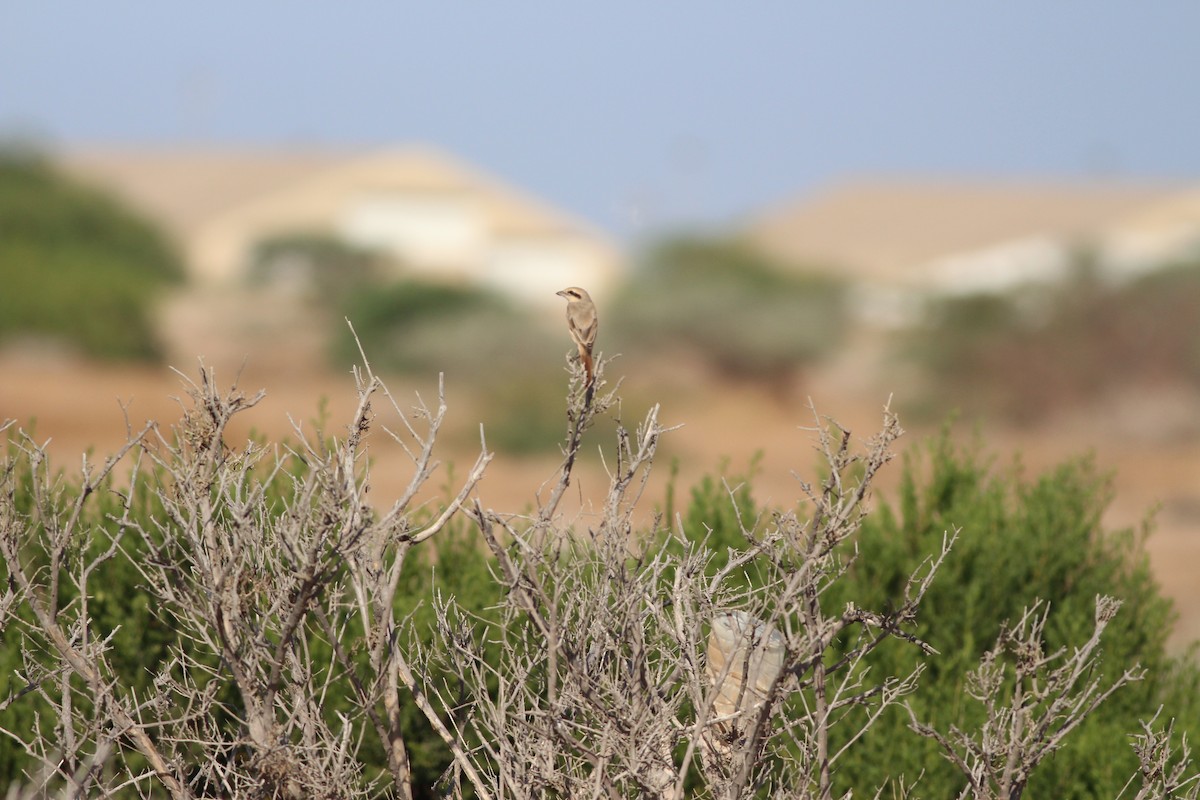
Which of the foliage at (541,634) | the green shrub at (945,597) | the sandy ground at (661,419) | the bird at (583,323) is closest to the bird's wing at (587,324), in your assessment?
the bird at (583,323)

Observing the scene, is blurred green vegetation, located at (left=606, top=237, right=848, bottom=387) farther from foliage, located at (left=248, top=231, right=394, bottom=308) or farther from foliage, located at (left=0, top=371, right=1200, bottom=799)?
foliage, located at (left=0, top=371, right=1200, bottom=799)

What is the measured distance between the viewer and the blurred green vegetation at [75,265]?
3325cm

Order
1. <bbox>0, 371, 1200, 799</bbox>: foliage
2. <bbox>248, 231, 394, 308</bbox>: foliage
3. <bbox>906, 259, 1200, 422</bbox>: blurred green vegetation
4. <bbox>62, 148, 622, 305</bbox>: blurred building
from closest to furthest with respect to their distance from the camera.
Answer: <bbox>0, 371, 1200, 799</bbox>: foliage → <bbox>906, 259, 1200, 422</bbox>: blurred green vegetation → <bbox>248, 231, 394, 308</bbox>: foliage → <bbox>62, 148, 622, 305</bbox>: blurred building

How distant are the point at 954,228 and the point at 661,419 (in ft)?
135

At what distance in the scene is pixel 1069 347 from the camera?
2978 centimetres

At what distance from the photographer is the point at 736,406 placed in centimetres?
3341

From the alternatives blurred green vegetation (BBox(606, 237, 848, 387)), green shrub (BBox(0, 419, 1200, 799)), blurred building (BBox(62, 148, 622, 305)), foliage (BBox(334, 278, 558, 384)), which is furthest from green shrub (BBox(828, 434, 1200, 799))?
blurred building (BBox(62, 148, 622, 305))

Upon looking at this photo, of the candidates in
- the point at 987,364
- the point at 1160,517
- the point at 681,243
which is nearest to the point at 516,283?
the point at 681,243

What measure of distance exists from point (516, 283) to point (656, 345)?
69.8 feet

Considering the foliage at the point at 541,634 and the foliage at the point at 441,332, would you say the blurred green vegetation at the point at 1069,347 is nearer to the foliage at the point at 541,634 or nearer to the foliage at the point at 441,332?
the foliage at the point at 441,332

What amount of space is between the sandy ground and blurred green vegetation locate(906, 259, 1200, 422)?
0.88 metres

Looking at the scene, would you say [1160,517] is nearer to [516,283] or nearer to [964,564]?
[964,564]

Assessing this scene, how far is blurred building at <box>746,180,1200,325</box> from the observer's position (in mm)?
52719

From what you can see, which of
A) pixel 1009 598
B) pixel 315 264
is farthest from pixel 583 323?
pixel 315 264
